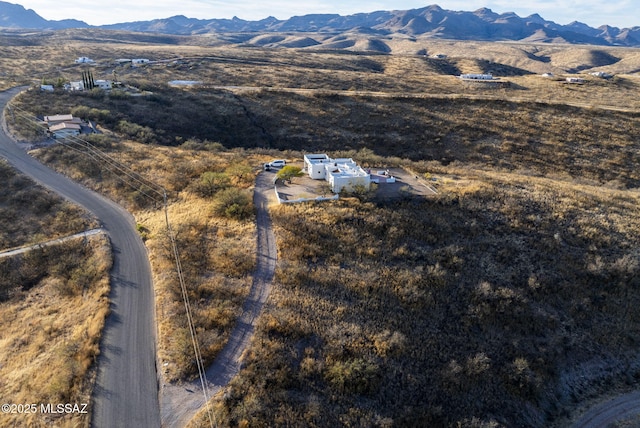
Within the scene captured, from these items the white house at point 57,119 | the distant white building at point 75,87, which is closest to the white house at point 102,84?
the distant white building at point 75,87

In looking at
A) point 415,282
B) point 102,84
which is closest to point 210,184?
point 415,282

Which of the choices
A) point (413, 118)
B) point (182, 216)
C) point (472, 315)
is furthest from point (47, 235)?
point (413, 118)

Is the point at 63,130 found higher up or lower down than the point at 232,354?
higher up

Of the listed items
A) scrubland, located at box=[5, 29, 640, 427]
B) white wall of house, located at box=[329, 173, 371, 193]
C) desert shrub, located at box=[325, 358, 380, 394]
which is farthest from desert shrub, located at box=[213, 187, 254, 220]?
desert shrub, located at box=[325, 358, 380, 394]

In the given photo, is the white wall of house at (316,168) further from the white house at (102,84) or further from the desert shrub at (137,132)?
the white house at (102,84)

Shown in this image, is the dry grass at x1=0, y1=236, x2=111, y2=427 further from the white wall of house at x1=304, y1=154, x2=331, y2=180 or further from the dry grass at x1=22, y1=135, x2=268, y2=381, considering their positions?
the white wall of house at x1=304, y1=154, x2=331, y2=180


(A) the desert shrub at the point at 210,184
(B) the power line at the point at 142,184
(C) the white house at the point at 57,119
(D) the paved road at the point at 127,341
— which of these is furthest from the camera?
(C) the white house at the point at 57,119

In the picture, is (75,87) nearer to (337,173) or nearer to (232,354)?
(337,173)
